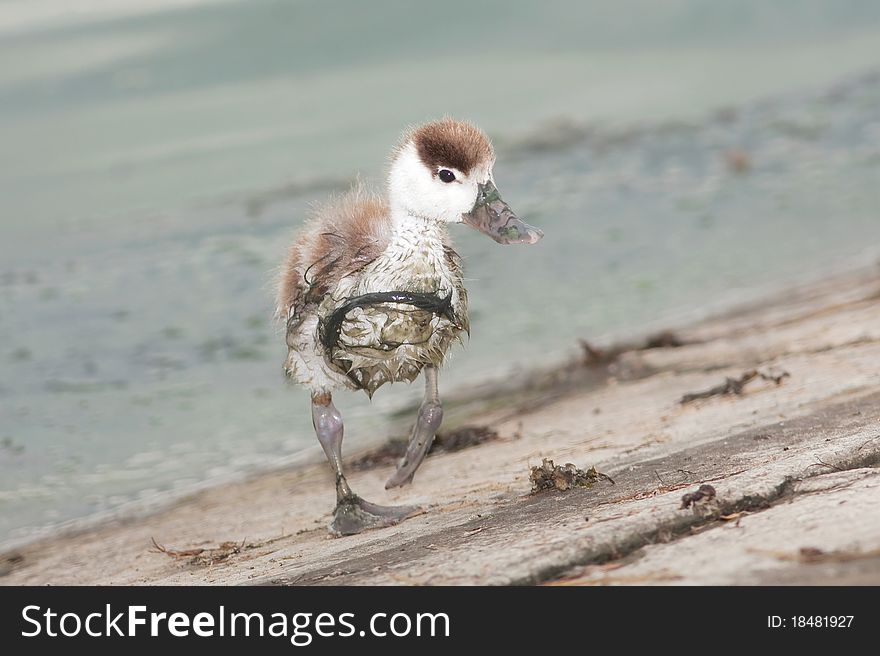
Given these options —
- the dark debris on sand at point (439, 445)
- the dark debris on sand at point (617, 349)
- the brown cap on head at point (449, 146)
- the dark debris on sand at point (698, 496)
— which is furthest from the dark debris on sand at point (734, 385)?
the dark debris on sand at point (698, 496)

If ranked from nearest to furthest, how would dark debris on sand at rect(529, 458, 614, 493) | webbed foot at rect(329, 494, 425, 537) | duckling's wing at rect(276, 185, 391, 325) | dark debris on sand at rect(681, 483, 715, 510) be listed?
1. dark debris on sand at rect(681, 483, 715, 510)
2. dark debris on sand at rect(529, 458, 614, 493)
3. webbed foot at rect(329, 494, 425, 537)
4. duckling's wing at rect(276, 185, 391, 325)

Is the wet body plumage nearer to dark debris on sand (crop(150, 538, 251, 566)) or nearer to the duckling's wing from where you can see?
the duckling's wing

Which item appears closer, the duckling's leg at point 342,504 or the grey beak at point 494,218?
the duckling's leg at point 342,504

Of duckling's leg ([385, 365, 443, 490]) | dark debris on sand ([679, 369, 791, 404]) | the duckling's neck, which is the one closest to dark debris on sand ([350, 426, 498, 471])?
duckling's leg ([385, 365, 443, 490])

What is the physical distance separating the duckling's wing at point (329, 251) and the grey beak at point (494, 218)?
0.40m

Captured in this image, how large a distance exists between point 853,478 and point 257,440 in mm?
4418

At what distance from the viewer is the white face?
5.46 meters

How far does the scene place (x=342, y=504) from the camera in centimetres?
552

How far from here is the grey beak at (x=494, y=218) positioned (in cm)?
557

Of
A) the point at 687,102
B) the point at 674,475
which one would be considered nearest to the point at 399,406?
the point at 674,475

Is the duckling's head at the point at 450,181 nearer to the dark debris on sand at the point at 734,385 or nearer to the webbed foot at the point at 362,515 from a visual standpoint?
the webbed foot at the point at 362,515

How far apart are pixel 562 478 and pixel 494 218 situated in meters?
1.24

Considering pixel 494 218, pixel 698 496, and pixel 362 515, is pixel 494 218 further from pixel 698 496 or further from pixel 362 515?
pixel 698 496

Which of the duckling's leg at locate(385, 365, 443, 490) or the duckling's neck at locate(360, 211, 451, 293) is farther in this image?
the duckling's leg at locate(385, 365, 443, 490)
